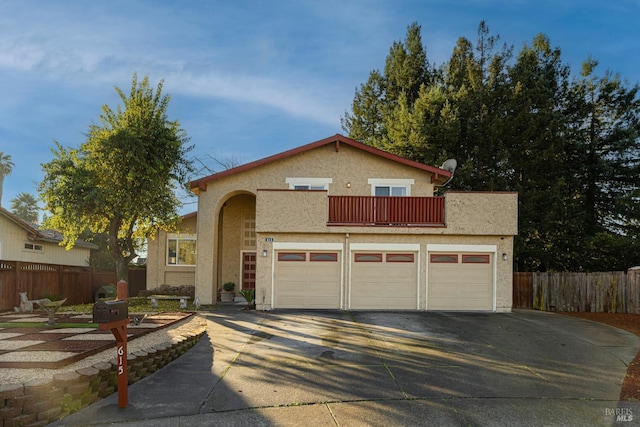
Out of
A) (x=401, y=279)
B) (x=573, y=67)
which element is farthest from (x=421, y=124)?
(x=401, y=279)

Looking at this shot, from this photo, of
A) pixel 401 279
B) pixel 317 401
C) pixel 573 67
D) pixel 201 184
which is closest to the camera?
pixel 317 401

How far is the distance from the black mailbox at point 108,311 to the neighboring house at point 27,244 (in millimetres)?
17799

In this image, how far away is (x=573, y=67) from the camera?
28438 mm

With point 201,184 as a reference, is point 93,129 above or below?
above

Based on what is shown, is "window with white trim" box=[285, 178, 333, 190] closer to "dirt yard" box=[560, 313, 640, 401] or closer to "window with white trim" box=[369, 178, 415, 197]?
"window with white trim" box=[369, 178, 415, 197]

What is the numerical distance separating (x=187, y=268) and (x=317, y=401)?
656 inches

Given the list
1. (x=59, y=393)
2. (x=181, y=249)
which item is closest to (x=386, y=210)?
(x=181, y=249)

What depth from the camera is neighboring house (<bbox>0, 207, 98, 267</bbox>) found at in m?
20.3

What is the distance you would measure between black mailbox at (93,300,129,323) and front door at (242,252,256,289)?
15303mm

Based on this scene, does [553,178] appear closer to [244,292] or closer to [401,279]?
[401,279]

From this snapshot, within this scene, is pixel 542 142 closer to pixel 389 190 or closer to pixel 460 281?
pixel 389 190

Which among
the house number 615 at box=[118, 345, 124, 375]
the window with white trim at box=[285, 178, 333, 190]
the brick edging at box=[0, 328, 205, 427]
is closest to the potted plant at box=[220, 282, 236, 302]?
the window with white trim at box=[285, 178, 333, 190]

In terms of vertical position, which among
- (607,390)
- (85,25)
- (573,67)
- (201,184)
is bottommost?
(607,390)

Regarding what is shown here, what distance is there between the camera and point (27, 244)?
22062 mm
